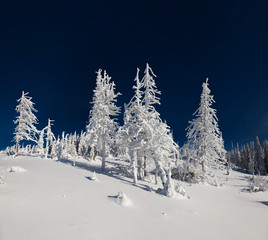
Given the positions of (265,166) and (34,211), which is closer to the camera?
(34,211)

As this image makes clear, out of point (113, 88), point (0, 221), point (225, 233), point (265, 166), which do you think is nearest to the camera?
point (0, 221)

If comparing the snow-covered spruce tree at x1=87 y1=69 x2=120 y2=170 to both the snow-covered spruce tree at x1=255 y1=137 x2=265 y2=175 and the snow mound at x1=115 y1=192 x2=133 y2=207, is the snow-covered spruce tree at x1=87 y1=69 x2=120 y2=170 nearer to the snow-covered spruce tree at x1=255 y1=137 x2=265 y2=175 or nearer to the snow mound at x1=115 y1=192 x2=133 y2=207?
the snow mound at x1=115 y1=192 x2=133 y2=207

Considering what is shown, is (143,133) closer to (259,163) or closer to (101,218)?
(101,218)

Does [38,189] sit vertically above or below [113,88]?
below

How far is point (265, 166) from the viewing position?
58500 mm

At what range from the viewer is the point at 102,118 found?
21828 millimetres

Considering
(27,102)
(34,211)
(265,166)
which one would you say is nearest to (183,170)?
(34,211)

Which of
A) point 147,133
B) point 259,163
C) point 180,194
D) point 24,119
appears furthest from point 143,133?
point 259,163

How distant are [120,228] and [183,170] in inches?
725

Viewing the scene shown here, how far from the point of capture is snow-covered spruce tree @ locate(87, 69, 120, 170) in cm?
2148

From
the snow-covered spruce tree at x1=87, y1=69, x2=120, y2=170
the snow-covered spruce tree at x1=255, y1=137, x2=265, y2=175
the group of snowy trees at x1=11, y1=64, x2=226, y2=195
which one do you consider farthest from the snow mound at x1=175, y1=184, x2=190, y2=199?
the snow-covered spruce tree at x1=255, y1=137, x2=265, y2=175

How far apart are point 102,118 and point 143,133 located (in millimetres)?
7501

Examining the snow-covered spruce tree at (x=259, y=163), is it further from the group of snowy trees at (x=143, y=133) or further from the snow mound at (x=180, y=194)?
the snow mound at (x=180, y=194)

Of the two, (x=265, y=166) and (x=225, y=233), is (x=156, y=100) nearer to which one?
(x=225, y=233)
